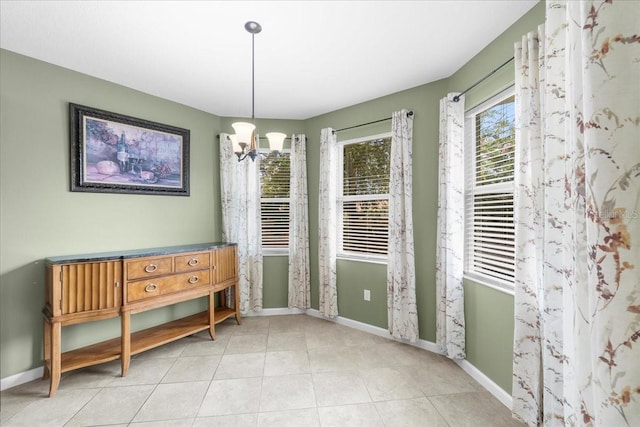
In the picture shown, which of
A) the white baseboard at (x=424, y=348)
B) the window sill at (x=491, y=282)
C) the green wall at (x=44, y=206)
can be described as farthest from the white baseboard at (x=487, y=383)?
the green wall at (x=44, y=206)

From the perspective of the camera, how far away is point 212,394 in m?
2.03

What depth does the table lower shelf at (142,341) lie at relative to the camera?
219 cm

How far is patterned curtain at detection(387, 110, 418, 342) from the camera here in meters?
2.73

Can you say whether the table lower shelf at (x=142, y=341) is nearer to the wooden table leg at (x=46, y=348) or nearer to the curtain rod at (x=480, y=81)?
the wooden table leg at (x=46, y=348)

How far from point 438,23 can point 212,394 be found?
3183 millimetres

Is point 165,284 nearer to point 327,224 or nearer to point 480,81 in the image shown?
point 327,224

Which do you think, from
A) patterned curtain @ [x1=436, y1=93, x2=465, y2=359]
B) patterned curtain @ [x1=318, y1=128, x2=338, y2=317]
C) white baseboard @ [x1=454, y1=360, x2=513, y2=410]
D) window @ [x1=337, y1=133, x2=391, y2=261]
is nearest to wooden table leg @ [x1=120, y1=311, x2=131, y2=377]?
patterned curtain @ [x1=318, y1=128, x2=338, y2=317]

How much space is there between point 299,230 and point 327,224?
1.45ft

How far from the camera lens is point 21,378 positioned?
2.15 metres

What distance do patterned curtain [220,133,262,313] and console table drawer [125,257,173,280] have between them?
98 cm

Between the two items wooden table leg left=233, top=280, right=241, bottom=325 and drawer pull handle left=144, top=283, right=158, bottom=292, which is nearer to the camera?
drawer pull handle left=144, top=283, right=158, bottom=292

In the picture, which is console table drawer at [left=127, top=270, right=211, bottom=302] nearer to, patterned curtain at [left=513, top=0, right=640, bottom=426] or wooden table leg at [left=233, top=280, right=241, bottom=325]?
wooden table leg at [left=233, top=280, right=241, bottom=325]

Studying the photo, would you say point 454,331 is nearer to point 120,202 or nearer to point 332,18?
point 332,18

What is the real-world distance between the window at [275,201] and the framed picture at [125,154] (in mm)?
994
